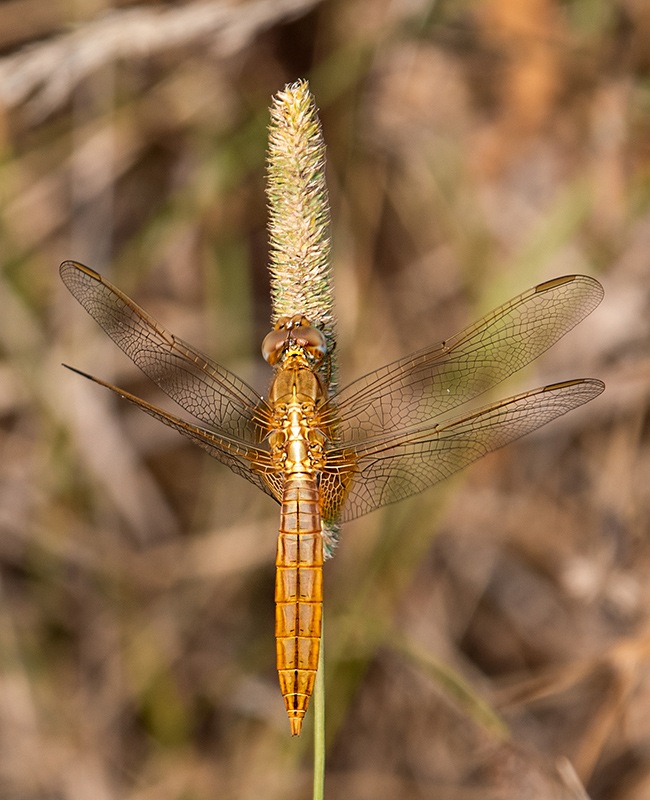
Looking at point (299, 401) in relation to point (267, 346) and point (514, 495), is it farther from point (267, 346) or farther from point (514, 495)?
point (514, 495)

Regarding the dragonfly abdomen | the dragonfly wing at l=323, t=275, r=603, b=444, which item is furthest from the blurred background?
the dragonfly abdomen

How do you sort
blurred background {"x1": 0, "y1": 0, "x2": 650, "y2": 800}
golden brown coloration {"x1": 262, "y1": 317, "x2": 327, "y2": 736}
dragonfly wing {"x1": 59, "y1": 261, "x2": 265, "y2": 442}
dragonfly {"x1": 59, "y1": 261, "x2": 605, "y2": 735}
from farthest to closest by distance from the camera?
blurred background {"x1": 0, "y1": 0, "x2": 650, "y2": 800}, dragonfly wing {"x1": 59, "y1": 261, "x2": 265, "y2": 442}, dragonfly {"x1": 59, "y1": 261, "x2": 605, "y2": 735}, golden brown coloration {"x1": 262, "y1": 317, "x2": 327, "y2": 736}

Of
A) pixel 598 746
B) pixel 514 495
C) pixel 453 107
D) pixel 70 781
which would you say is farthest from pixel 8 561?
pixel 453 107

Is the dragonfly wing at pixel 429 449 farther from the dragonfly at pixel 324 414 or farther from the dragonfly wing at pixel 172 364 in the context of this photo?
the dragonfly wing at pixel 172 364

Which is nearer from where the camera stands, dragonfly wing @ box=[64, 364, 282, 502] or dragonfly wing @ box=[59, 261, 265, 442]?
dragonfly wing @ box=[64, 364, 282, 502]

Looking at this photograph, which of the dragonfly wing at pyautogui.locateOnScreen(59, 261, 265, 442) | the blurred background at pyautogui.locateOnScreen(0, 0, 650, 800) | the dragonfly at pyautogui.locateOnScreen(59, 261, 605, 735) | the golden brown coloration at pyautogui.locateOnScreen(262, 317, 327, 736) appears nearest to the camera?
the golden brown coloration at pyautogui.locateOnScreen(262, 317, 327, 736)

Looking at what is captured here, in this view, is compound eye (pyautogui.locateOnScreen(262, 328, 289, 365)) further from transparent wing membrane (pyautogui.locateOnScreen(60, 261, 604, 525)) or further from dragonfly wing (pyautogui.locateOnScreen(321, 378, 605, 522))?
dragonfly wing (pyautogui.locateOnScreen(321, 378, 605, 522))

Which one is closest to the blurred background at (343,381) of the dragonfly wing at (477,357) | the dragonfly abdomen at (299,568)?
the dragonfly wing at (477,357)
